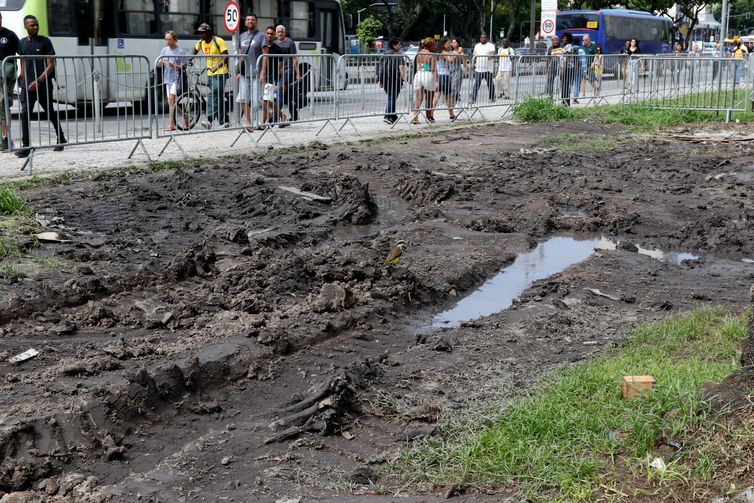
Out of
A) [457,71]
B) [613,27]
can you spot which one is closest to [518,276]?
[457,71]

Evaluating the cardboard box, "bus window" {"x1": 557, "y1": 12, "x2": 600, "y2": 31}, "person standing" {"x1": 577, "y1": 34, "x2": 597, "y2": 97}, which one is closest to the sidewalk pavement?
"person standing" {"x1": 577, "y1": 34, "x2": 597, "y2": 97}

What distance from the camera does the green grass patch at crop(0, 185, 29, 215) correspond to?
8.73m

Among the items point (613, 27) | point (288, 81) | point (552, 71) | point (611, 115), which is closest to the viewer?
point (288, 81)

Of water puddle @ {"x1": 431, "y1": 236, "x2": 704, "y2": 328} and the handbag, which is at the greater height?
the handbag

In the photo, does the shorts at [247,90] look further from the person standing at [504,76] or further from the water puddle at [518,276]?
the person standing at [504,76]

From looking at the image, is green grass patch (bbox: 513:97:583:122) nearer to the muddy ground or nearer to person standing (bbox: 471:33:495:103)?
person standing (bbox: 471:33:495:103)

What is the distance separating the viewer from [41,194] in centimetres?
1012

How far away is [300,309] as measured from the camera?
647 cm

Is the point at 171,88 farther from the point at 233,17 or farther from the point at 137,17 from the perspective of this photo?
the point at 137,17

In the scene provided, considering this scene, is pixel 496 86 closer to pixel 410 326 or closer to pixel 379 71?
pixel 379 71

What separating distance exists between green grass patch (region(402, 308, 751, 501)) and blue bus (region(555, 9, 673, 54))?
45768mm

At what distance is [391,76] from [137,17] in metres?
5.69

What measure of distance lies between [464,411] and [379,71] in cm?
1382

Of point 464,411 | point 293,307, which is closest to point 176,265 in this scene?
point 293,307
